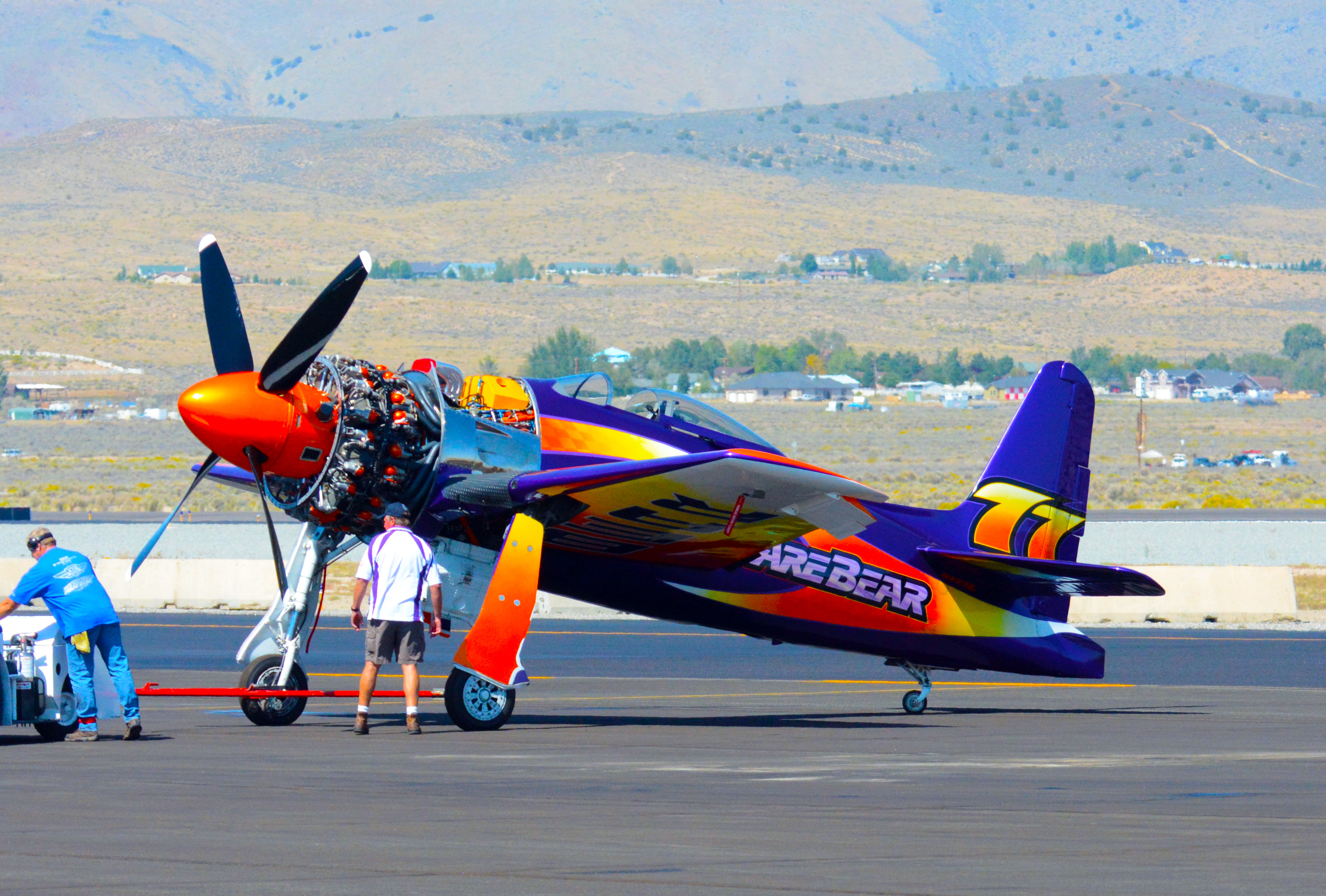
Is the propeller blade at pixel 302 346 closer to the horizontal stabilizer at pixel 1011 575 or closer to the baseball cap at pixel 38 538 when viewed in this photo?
the baseball cap at pixel 38 538

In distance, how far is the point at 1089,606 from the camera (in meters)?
32.1

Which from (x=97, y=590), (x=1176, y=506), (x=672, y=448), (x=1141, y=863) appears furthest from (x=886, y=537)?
(x=1176, y=506)

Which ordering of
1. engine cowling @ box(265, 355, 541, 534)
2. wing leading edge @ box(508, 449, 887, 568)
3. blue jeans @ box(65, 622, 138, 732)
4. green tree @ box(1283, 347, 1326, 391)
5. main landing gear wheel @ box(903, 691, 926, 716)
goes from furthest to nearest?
1. green tree @ box(1283, 347, 1326, 391)
2. main landing gear wheel @ box(903, 691, 926, 716)
3. engine cowling @ box(265, 355, 541, 534)
4. wing leading edge @ box(508, 449, 887, 568)
5. blue jeans @ box(65, 622, 138, 732)

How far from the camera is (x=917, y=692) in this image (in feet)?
62.3

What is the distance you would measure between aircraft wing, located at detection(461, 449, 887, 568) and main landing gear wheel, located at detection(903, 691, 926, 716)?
2.25 meters

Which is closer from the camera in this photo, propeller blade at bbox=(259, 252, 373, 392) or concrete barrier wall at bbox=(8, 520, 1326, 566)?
propeller blade at bbox=(259, 252, 373, 392)

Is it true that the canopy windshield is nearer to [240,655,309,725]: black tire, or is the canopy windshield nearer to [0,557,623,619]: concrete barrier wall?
[240,655,309,725]: black tire

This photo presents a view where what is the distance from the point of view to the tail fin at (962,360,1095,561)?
20.1 metres

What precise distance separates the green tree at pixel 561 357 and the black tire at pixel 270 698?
308 feet

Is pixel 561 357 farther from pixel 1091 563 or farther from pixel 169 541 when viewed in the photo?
pixel 1091 563

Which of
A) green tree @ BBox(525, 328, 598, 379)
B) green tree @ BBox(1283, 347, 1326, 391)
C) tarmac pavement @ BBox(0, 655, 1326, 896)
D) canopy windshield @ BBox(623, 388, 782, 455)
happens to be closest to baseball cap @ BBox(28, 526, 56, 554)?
tarmac pavement @ BBox(0, 655, 1326, 896)

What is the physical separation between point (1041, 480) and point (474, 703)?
7067mm

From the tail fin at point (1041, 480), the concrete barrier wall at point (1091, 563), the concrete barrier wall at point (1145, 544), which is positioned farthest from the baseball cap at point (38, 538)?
the concrete barrier wall at point (1145, 544)

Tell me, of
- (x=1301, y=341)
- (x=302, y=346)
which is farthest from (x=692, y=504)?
(x=1301, y=341)
